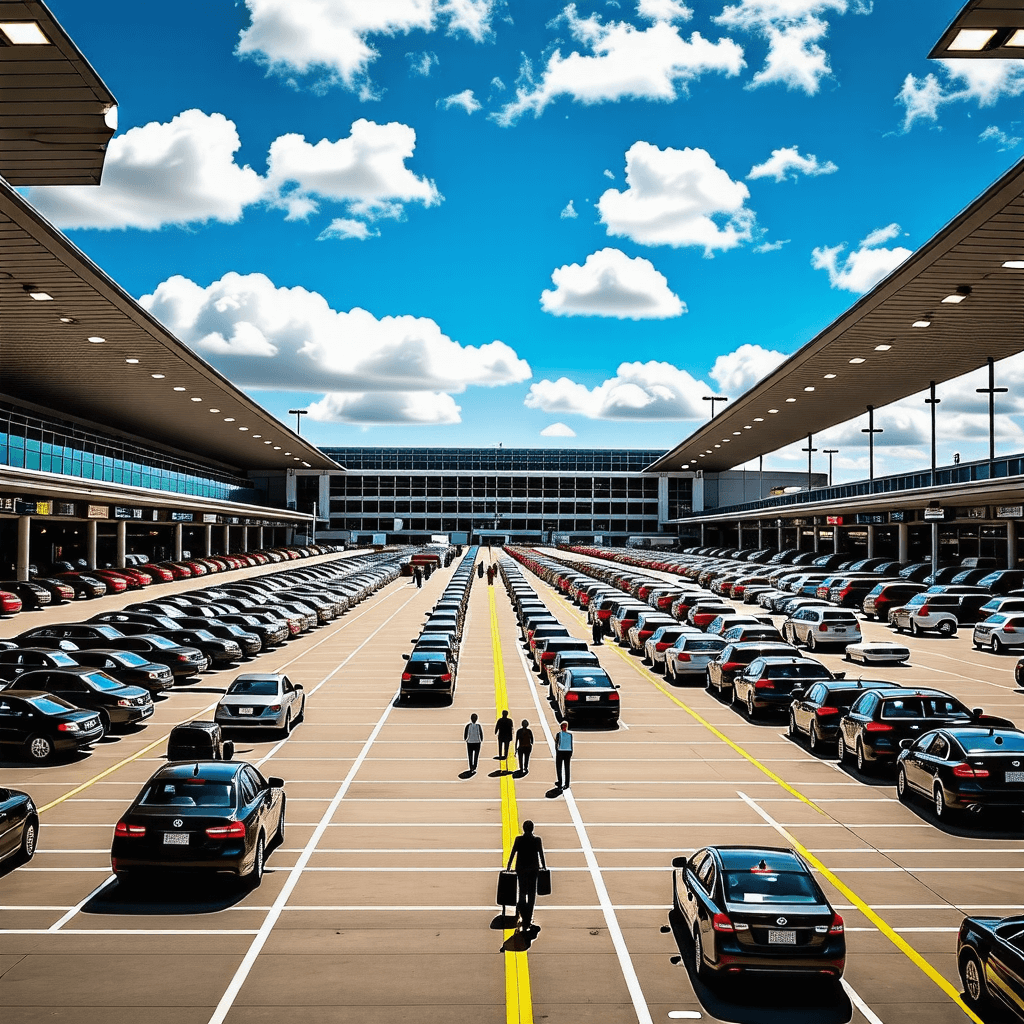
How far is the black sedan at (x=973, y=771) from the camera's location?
1335 centimetres

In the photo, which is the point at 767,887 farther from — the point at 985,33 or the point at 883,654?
the point at 883,654

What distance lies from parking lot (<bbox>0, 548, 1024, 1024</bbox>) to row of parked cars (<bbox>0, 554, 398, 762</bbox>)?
0.65m

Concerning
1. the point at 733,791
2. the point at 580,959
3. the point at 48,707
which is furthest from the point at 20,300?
the point at 580,959

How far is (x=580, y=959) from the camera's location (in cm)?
914

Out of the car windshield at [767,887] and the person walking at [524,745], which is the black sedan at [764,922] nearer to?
the car windshield at [767,887]

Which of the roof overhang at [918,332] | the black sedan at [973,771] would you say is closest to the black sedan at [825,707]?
the black sedan at [973,771]

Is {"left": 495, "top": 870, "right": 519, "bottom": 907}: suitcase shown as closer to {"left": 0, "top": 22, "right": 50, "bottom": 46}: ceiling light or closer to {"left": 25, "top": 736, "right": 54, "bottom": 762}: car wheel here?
{"left": 25, "top": 736, "right": 54, "bottom": 762}: car wheel

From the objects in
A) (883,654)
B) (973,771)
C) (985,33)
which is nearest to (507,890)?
(973,771)

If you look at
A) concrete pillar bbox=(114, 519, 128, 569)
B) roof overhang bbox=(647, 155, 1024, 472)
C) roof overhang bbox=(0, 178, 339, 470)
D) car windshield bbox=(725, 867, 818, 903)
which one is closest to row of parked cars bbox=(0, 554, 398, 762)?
roof overhang bbox=(0, 178, 339, 470)

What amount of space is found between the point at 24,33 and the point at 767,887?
47.5 ft

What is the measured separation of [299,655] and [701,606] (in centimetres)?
1573

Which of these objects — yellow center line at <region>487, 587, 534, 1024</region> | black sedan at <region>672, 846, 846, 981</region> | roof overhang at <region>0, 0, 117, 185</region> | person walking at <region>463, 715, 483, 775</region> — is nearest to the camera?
yellow center line at <region>487, 587, 534, 1024</region>

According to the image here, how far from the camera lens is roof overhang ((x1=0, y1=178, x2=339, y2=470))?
31631 mm

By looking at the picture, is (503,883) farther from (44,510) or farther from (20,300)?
(44,510)
